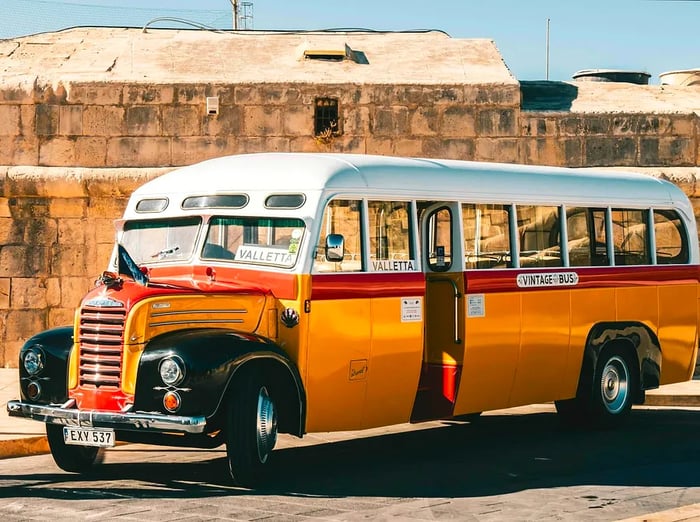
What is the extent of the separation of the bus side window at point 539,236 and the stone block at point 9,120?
8.59 meters

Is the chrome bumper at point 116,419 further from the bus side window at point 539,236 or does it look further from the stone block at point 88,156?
the stone block at point 88,156

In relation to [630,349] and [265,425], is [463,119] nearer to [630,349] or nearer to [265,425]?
[630,349]

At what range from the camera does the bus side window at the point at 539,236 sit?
1145 centimetres

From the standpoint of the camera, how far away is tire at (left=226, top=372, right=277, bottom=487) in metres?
8.63

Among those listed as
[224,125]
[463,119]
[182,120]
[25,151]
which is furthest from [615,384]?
[25,151]

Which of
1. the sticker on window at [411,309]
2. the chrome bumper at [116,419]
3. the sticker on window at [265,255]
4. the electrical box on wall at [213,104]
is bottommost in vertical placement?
the chrome bumper at [116,419]

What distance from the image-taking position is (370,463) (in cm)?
1012

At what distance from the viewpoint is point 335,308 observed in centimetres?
949

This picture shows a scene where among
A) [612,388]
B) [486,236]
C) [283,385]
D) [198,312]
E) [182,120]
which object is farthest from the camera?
[182,120]

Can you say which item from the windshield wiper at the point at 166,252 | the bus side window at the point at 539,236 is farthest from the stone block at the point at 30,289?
the bus side window at the point at 539,236

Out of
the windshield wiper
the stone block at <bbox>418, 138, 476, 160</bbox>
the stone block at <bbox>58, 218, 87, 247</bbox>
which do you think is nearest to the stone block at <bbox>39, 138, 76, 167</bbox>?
the stone block at <bbox>58, 218, 87, 247</bbox>

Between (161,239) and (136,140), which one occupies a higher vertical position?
(136,140)

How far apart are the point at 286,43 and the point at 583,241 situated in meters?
8.75

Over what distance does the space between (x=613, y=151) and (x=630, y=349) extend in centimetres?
583
